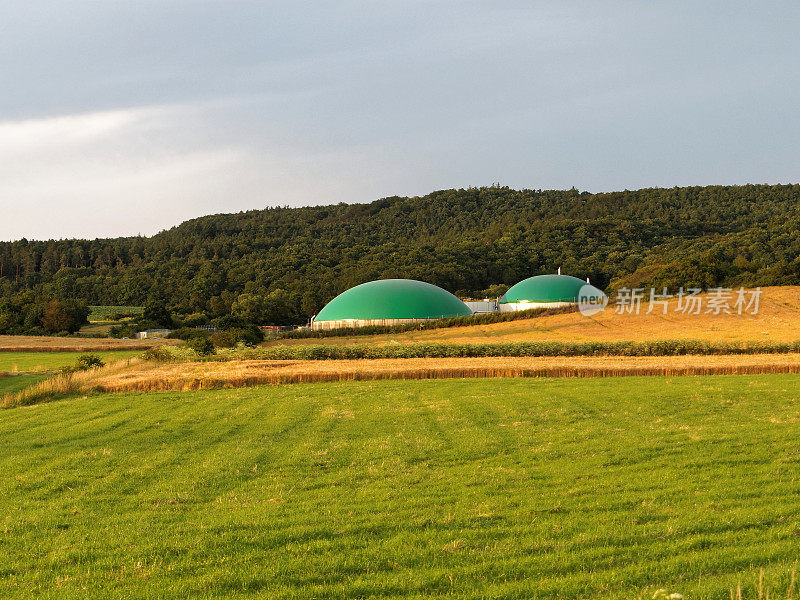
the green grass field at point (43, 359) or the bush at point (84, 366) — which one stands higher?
the bush at point (84, 366)

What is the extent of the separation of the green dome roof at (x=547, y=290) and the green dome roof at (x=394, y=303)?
509 inches

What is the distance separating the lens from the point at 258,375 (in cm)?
3072

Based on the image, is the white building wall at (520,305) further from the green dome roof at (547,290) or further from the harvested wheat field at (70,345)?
the harvested wheat field at (70,345)

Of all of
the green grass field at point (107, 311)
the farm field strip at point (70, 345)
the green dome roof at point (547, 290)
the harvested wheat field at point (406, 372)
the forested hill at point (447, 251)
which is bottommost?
the farm field strip at point (70, 345)

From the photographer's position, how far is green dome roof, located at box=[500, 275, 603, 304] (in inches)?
3428

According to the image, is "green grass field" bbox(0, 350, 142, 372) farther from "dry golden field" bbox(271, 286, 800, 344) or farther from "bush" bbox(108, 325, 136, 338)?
"bush" bbox(108, 325, 136, 338)

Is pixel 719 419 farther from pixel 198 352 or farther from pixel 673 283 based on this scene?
pixel 673 283

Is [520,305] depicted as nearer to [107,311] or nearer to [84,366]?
[84,366]

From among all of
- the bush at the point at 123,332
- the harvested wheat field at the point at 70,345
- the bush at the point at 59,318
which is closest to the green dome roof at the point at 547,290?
the harvested wheat field at the point at 70,345

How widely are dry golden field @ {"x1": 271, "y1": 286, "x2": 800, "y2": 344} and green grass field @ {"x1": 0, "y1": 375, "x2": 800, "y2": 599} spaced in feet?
118

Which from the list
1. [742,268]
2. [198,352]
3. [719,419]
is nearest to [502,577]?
[719,419]

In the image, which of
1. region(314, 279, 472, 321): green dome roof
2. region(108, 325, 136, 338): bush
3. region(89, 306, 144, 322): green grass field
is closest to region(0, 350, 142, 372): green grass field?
region(108, 325, 136, 338): bush

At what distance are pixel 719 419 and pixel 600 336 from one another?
40.4 m

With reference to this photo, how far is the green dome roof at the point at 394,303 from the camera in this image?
74125mm
